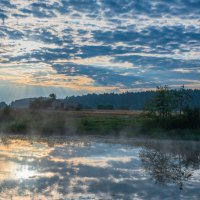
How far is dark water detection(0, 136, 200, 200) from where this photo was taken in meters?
18.9

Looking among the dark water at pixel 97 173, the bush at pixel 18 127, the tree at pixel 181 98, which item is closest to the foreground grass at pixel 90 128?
the bush at pixel 18 127

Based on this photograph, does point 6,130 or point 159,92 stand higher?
point 159,92

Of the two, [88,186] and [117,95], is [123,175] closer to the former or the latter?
[88,186]

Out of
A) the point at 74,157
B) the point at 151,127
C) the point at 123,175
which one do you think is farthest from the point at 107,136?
the point at 123,175

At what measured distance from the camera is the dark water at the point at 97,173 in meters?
18.9

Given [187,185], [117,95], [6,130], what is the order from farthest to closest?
[117,95]
[6,130]
[187,185]

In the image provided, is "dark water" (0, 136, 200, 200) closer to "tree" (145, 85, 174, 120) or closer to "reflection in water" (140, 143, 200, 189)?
"reflection in water" (140, 143, 200, 189)

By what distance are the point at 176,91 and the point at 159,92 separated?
16.0 ft

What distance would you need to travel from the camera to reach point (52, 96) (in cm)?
10200

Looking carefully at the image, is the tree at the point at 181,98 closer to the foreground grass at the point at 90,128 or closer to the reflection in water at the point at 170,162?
the foreground grass at the point at 90,128

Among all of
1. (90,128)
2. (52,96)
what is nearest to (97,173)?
(90,128)

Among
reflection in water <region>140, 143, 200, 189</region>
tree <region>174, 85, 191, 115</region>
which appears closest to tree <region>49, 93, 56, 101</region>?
tree <region>174, 85, 191, 115</region>

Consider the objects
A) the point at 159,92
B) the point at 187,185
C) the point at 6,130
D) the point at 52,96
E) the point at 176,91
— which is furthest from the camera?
the point at 52,96

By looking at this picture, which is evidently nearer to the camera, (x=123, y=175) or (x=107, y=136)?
(x=123, y=175)
